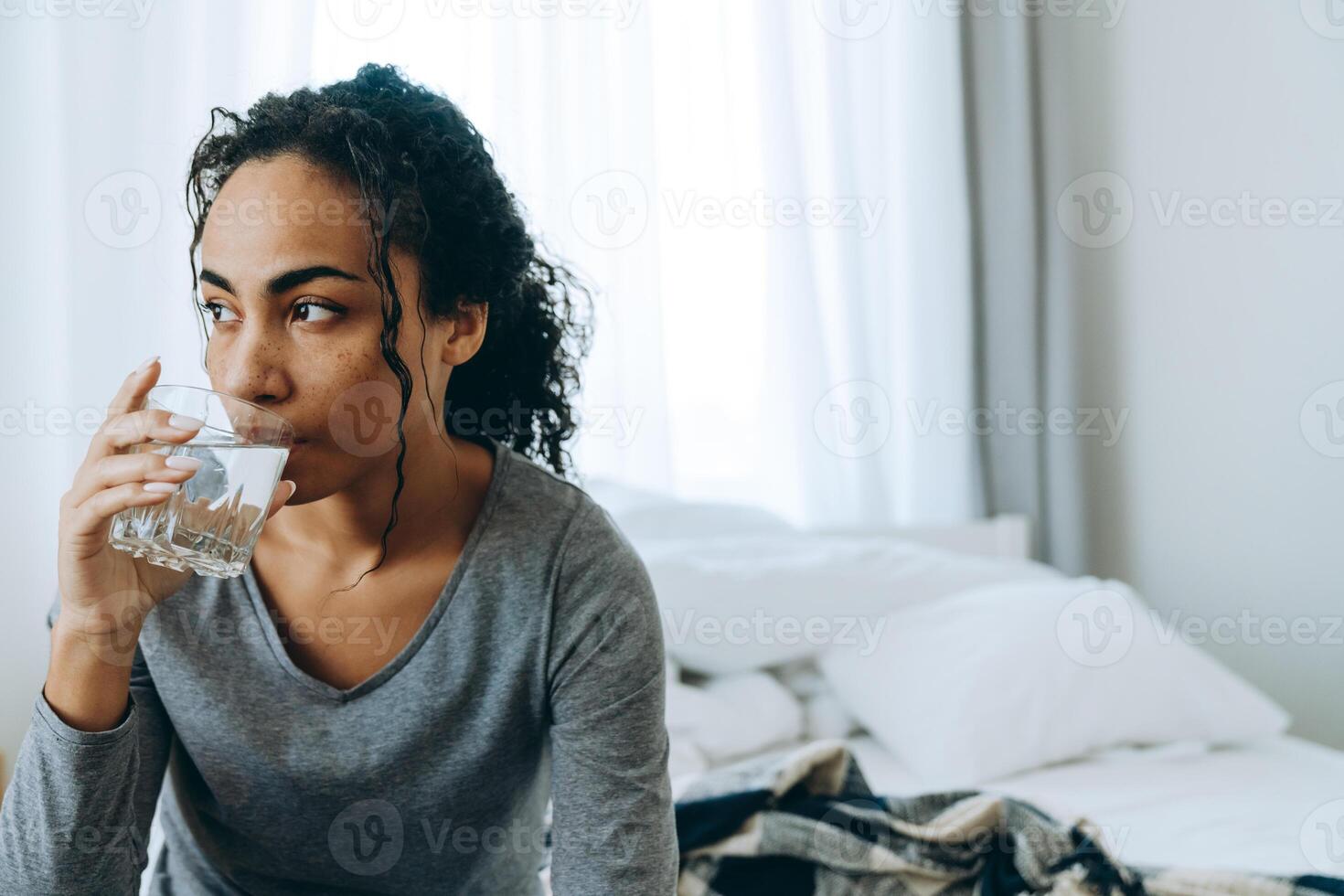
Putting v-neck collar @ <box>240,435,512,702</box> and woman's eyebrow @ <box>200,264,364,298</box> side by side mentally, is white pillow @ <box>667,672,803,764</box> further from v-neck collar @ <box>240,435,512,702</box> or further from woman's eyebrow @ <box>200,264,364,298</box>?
woman's eyebrow @ <box>200,264,364,298</box>

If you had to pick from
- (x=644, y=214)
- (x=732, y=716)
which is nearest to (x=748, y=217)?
(x=644, y=214)

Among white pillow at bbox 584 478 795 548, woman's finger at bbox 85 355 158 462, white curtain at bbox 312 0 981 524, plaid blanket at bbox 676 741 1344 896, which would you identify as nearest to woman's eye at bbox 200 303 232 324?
woman's finger at bbox 85 355 158 462

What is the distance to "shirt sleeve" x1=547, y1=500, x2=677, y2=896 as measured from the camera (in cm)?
93

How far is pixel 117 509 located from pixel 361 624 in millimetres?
274

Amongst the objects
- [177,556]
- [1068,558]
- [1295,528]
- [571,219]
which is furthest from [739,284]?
[177,556]

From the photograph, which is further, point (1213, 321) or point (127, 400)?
point (1213, 321)

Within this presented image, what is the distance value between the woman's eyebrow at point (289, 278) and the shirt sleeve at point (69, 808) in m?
0.35

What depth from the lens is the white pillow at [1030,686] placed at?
166cm

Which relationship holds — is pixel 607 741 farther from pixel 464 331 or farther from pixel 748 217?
pixel 748 217

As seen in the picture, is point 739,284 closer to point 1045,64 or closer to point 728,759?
point 1045,64

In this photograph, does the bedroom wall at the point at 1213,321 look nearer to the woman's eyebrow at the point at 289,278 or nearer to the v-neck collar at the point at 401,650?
the v-neck collar at the point at 401,650

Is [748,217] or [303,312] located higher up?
[748,217]

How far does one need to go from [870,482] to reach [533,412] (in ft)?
4.90

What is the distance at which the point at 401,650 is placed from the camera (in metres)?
0.98
